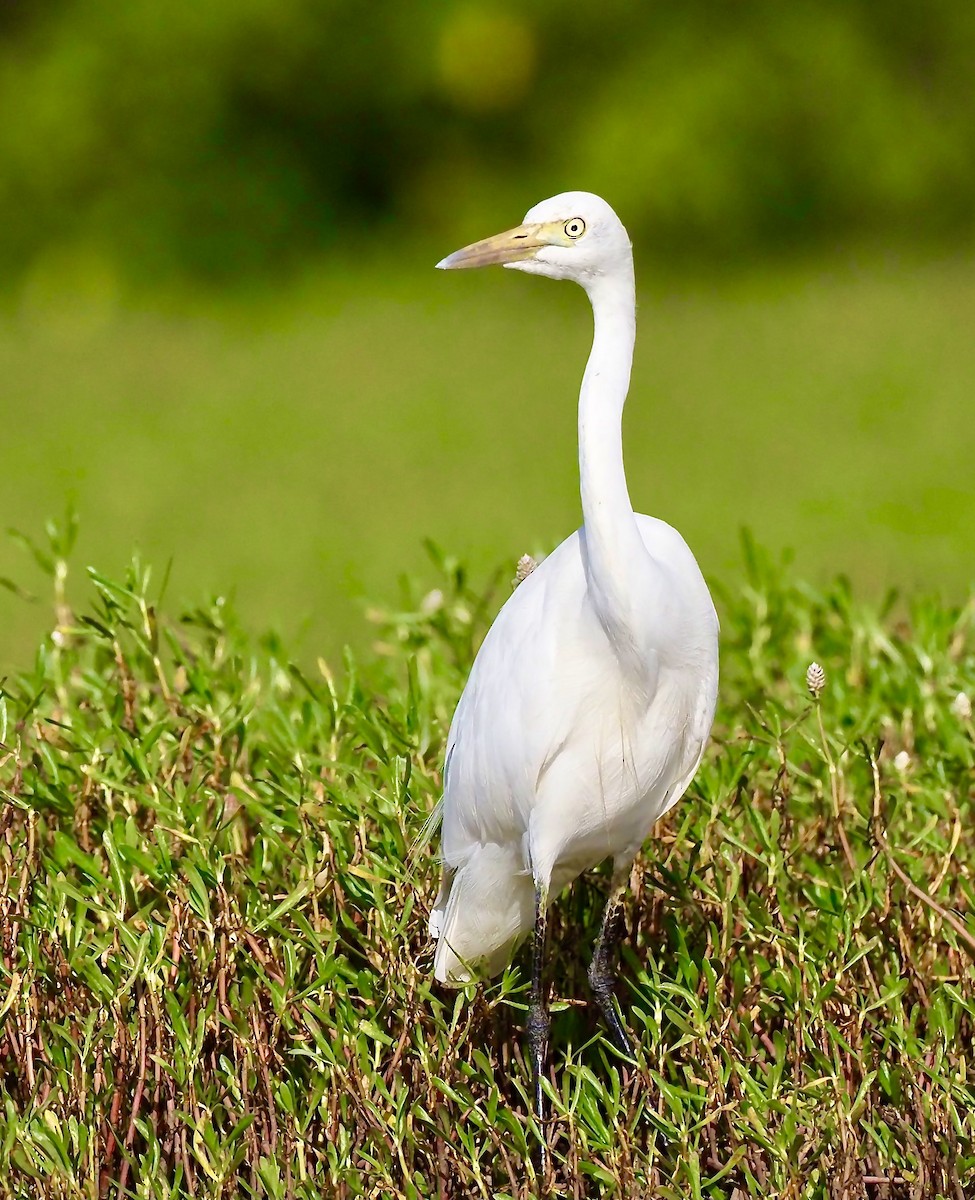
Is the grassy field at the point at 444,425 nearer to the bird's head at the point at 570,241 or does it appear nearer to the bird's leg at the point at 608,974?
the bird's leg at the point at 608,974

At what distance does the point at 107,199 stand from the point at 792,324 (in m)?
3.36

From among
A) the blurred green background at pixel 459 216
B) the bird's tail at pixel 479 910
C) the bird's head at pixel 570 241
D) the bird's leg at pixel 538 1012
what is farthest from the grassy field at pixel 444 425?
the bird's head at pixel 570 241

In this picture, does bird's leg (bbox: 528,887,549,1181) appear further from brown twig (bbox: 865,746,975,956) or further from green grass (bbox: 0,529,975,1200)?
brown twig (bbox: 865,746,975,956)

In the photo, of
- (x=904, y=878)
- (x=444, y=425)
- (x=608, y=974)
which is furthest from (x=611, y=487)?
(x=444, y=425)

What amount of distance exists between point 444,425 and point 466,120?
249 centimetres

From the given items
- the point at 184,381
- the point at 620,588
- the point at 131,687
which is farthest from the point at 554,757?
the point at 184,381

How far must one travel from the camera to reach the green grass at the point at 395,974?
1.66 metres

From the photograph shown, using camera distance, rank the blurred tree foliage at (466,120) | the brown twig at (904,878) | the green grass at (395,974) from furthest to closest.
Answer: the blurred tree foliage at (466,120) → the brown twig at (904,878) → the green grass at (395,974)

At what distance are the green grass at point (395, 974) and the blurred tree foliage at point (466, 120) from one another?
5.93 m

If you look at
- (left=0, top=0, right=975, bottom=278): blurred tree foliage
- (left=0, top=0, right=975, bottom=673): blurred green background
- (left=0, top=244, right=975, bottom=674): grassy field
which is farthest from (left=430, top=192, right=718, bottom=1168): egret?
(left=0, top=0, right=975, bottom=278): blurred tree foliage

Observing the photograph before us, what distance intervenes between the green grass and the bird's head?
0.56 metres

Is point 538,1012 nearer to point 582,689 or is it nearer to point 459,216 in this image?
point 582,689

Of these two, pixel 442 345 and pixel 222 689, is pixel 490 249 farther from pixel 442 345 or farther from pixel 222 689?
pixel 442 345

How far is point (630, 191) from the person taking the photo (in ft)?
26.0
